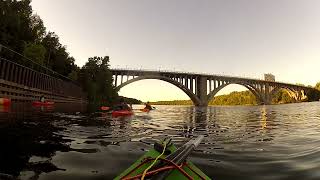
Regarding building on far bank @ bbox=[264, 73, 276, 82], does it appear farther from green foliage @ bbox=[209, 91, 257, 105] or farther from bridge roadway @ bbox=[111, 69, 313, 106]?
green foliage @ bbox=[209, 91, 257, 105]

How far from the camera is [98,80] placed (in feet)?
245

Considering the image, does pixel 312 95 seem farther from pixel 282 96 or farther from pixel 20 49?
pixel 20 49

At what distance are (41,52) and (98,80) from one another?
27.1 meters

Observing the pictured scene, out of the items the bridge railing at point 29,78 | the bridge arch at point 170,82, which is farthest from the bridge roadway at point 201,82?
the bridge railing at point 29,78

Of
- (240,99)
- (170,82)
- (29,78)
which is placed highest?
(240,99)

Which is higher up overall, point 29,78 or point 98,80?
point 98,80

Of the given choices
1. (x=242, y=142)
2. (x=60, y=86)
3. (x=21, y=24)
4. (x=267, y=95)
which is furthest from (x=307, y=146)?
(x=267, y=95)

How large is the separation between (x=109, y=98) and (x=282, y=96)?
121 m

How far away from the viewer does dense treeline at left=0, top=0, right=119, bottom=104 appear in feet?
149

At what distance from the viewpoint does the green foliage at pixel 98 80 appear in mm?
71312

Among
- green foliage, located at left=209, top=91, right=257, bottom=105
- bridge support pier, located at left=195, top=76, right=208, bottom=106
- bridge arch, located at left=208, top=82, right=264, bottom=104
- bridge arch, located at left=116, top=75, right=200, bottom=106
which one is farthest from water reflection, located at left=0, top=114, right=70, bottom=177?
green foliage, located at left=209, top=91, right=257, bottom=105

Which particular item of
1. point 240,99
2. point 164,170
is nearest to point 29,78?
point 164,170

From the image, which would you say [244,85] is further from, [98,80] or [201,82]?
[98,80]

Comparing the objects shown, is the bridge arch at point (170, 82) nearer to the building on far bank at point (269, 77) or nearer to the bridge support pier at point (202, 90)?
the bridge support pier at point (202, 90)
